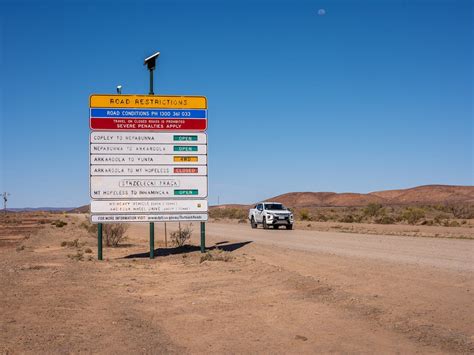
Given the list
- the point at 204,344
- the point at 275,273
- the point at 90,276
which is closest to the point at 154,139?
the point at 90,276

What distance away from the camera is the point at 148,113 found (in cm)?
1855

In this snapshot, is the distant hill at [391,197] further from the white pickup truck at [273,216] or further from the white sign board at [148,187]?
the white sign board at [148,187]

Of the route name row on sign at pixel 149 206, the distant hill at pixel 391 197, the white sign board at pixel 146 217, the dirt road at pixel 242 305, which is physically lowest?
the dirt road at pixel 242 305

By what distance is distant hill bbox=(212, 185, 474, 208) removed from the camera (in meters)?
144

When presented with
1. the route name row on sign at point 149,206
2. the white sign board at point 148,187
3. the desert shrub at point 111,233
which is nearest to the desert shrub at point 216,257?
the route name row on sign at point 149,206

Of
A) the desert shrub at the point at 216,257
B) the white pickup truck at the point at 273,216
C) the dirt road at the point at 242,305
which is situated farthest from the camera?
the white pickup truck at the point at 273,216

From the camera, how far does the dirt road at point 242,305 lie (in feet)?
24.5

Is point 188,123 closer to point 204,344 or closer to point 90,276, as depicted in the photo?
point 90,276

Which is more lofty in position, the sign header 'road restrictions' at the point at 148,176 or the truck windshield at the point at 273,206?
the sign header 'road restrictions' at the point at 148,176

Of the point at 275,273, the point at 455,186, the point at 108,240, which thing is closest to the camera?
the point at 275,273

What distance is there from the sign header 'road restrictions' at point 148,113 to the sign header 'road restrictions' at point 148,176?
0.77 ft

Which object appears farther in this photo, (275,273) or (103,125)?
(103,125)

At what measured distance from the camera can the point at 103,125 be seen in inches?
715

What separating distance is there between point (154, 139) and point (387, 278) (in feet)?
30.8
